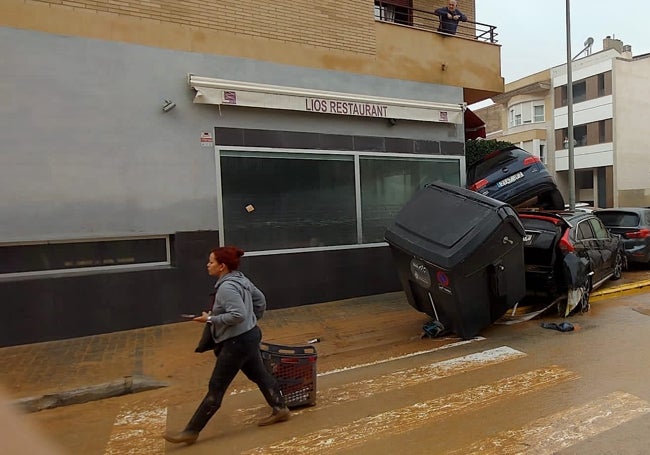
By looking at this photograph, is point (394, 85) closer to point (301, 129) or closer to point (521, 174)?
point (301, 129)

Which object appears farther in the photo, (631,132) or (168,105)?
(631,132)

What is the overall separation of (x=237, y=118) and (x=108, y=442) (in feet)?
17.9

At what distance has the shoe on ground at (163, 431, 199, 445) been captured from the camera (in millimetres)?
3783

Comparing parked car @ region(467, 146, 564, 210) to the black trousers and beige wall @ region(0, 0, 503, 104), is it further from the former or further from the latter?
the black trousers

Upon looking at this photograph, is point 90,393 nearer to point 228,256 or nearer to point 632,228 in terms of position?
point 228,256

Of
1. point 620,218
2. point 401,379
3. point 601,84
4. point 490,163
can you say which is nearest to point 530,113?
point 601,84

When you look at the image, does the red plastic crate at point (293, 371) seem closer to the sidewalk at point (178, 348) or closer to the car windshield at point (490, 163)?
the sidewalk at point (178, 348)

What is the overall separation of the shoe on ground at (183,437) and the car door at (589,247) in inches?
249

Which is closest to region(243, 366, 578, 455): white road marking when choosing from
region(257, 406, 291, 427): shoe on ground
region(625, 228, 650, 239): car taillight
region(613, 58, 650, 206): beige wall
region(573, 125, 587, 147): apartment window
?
region(257, 406, 291, 427): shoe on ground

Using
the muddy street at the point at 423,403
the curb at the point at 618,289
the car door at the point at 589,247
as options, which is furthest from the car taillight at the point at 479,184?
the muddy street at the point at 423,403

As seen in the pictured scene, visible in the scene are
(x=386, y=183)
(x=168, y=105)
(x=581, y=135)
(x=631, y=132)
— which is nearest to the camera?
(x=168, y=105)

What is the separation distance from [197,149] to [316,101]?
230cm

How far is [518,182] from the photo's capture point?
9.38 meters

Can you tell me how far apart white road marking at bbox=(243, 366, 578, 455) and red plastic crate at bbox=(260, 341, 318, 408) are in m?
0.52
